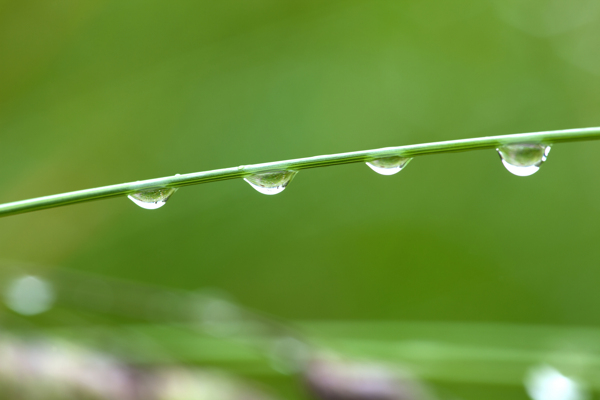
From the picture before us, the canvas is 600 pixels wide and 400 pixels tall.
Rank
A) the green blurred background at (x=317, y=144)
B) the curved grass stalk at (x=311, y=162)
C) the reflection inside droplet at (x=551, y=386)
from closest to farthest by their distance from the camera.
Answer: the curved grass stalk at (x=311, y=162) → the reflection inside droplet at (x=551, y=386) → the green blurred background at (x=317, y=144)

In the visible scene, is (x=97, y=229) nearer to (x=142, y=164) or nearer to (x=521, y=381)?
(x=142, y=164)

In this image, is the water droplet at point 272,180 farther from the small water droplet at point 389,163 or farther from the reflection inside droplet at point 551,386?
the reflection inside droplet at point 551,386

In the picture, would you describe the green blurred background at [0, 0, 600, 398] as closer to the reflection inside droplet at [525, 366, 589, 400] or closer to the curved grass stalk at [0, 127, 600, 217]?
the reflection inside droplet at [525, 366, 589, 400]

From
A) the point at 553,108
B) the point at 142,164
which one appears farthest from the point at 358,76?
the point at 142,164

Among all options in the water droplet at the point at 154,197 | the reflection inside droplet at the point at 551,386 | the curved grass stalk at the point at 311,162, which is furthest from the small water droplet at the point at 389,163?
the reflection inside droplet at the point at 551,386

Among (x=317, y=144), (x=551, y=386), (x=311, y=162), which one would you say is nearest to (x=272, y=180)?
(x=311, y=162)

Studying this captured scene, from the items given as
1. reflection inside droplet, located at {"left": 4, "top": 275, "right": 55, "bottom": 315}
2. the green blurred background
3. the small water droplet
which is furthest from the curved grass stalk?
the green blurred background
